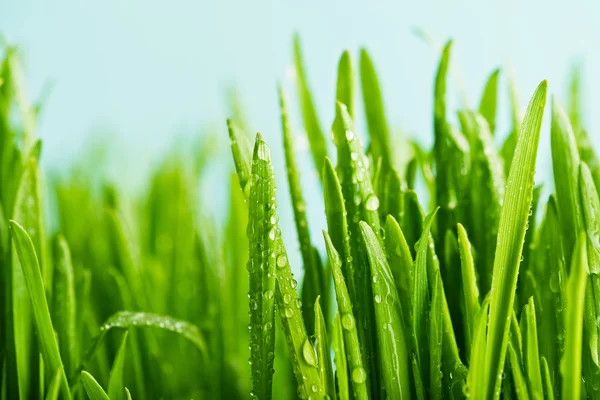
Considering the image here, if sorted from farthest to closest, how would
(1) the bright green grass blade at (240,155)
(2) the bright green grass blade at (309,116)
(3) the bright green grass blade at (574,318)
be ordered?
1. (2) the bright green grass blade at (309,116)
2. (1) the bright green grass blade at (240,155)
3. (3) the bright green grass blade at (574,318)

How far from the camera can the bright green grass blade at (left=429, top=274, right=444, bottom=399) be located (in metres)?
0.28

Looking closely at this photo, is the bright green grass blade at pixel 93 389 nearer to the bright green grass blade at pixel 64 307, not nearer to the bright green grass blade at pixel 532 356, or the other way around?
the bright green grass blade at pixel 64 307

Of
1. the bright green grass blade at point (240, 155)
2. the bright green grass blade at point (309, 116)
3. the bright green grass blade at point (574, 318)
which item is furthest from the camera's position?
the bright green grass blade at point (309, 116)

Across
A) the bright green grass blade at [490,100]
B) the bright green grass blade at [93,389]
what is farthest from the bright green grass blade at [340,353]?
the bright green grass blade at [490,100]

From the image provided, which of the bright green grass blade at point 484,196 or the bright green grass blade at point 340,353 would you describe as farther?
the bright green grass blade at point 484,196

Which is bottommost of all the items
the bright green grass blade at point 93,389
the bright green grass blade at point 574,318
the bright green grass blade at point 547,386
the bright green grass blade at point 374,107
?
the bright green grass blade at point 547,386

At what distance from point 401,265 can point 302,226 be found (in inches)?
3.0

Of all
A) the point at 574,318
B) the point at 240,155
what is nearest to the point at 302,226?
the point at 240,155

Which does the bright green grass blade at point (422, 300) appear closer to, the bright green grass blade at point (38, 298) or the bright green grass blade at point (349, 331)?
the bright green grass blade at point (349, 331)

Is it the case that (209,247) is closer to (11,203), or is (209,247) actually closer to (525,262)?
(11,203)

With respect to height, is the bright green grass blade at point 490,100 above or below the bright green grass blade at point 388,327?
above

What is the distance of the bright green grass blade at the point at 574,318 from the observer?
0.69 feet

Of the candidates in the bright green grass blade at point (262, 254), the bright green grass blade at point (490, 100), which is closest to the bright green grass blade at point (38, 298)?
the bright green grass blade at point (262, 254)

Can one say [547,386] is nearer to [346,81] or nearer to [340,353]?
[340,353]
